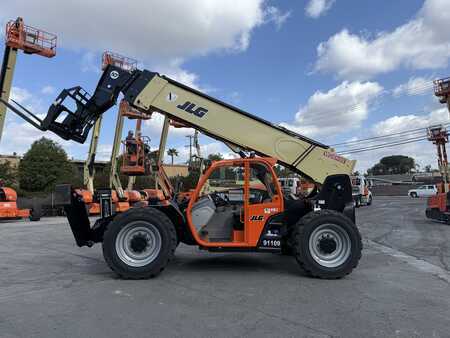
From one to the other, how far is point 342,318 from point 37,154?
51.7m

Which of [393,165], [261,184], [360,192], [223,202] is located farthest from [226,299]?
[393,165]

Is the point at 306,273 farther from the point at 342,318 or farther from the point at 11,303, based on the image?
the point at 11,303

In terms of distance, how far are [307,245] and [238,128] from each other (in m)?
2.93

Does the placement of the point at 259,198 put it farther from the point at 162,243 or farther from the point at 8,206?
the point at 8,206

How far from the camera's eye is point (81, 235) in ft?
26.2

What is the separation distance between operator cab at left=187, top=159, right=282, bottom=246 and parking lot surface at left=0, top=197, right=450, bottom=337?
0.74 m

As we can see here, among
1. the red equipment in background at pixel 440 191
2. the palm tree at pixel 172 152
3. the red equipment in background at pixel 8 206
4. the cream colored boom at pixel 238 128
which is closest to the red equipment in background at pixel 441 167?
the red equipment in background at pixel 440 191

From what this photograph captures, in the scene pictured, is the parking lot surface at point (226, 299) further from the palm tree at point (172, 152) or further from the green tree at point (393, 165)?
the green tree at point (393, 165)

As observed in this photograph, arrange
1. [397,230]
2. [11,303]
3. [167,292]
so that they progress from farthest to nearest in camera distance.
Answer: [397,230] < [167,292] < [11,303]

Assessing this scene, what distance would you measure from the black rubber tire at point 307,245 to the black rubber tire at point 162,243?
219cm

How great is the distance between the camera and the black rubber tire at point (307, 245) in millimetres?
7031

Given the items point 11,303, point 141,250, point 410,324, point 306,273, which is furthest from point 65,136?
point 410,324

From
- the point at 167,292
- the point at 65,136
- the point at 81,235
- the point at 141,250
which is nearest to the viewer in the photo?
the point at 167,292

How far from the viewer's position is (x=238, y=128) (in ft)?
28.5
